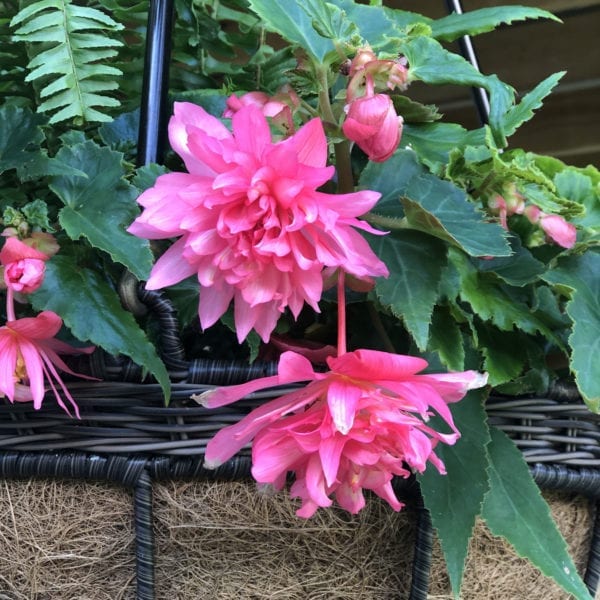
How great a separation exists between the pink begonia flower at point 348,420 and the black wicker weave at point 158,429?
74mm

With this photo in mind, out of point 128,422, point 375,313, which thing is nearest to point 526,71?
point 375,313

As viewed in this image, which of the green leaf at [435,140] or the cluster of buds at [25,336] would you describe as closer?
the cluster of buds at [25,336]

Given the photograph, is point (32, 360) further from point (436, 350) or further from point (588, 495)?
point (588, 495)

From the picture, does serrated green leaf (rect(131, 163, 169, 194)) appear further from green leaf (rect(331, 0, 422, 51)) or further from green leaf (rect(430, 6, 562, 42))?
green leaf (rect(430, 6, 562, 42))

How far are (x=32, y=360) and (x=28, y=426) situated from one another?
0.08 meters

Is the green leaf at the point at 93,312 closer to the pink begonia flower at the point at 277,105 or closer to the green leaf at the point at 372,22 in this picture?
the pink begonia flower at the point at 277,105

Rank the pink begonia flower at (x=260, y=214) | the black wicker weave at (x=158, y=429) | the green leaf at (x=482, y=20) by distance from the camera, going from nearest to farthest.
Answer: the pink begonia flower at (x=260, y=214), the black wicker weave at (x=158, y=429), the green leaf at (x=482, y=20)

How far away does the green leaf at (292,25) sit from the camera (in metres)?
0.47

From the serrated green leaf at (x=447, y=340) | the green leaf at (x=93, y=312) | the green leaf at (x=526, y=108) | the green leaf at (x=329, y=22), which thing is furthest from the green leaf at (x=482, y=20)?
the green leaf at (x=93, y=312)

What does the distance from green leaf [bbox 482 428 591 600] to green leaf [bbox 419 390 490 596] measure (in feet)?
0.11

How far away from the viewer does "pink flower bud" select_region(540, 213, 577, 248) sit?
54cm

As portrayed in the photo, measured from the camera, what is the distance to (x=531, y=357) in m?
0.52

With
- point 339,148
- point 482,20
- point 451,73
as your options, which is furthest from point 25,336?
point 482,20

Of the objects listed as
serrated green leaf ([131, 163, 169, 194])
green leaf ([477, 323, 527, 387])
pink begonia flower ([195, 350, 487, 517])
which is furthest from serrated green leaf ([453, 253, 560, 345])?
serrated green leaf ([131, 163, 169, 194])
